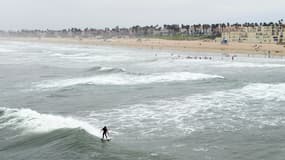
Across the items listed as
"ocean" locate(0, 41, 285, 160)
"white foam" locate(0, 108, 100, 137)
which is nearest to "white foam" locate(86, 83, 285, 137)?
"ocean" locate(0, 41, 285, 160)

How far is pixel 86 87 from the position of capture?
38.0 meters

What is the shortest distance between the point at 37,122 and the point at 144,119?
631 cm

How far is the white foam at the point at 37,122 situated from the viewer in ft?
73.5

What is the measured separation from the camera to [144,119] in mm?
24969

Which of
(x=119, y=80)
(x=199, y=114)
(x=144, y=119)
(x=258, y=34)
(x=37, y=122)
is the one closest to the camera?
(x=37, y=122)

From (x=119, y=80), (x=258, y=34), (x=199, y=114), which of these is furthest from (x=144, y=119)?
(x=258, y=34)

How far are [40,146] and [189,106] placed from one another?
12222 millimetres

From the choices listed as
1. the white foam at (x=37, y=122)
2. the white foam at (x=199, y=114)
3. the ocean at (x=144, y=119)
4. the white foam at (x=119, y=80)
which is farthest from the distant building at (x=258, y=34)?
the white foam at (x=37, y=122)

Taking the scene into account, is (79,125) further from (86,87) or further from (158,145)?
(86,87)

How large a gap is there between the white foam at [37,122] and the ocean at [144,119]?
0.17 ft

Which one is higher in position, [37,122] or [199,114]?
[37,122]

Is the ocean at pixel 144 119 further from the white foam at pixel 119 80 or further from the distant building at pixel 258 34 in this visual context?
Result: the distant building at pixel 258 34

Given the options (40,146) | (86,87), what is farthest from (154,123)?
(86,87)

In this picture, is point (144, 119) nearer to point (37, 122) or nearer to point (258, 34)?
point (37, 122)
